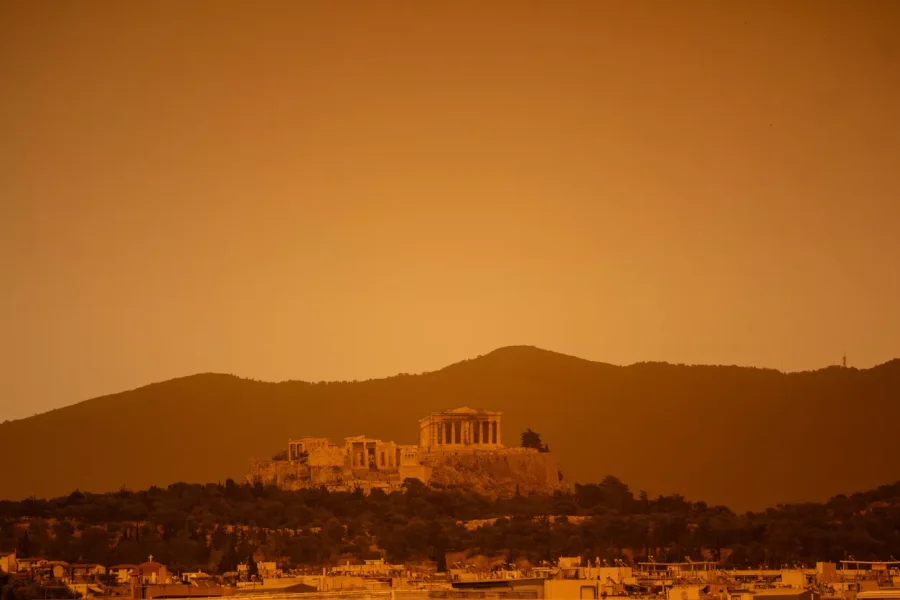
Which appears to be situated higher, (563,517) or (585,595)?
(563,517)

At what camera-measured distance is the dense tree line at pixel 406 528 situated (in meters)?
57.2

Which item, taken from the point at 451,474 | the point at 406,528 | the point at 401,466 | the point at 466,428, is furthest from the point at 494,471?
the point at 406,528

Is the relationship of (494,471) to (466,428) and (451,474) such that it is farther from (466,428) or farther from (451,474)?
(466,428)

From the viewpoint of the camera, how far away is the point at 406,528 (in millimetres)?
63062

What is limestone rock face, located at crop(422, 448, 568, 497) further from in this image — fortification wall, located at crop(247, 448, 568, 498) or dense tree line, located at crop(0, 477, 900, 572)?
dense tree line, located at crop(0, 477, 900, 572)

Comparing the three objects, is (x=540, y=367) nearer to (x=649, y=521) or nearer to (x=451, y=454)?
(x=451, y=454)

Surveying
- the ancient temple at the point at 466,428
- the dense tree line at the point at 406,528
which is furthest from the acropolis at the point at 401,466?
the dense tree line at the point at 406,528

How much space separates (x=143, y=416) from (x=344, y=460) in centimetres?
6221

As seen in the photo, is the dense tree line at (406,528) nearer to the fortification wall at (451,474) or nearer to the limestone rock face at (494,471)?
the fortification wall at (451,474)

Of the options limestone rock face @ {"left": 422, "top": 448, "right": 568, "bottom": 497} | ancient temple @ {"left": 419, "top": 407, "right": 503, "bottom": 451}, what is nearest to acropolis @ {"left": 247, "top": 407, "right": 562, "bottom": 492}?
limestone rock face @ {"left": 422, "top": 448, "right": 568, "bottom": 497}

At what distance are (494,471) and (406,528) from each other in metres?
19.2

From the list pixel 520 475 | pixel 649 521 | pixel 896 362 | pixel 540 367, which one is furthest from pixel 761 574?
pixel 540 367

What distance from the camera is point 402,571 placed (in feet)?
171

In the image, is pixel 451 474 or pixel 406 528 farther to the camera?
pixel 451 474
